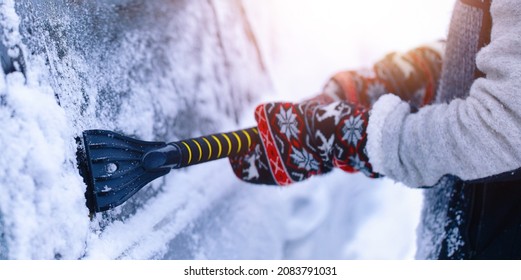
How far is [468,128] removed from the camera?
1.86 ft

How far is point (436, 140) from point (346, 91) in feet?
1.19

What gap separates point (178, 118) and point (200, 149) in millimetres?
180

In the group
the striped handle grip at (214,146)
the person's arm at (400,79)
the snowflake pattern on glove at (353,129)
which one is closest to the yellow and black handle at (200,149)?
the striped handle grip at (214,146)

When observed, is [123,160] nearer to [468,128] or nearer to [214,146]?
[214,146]

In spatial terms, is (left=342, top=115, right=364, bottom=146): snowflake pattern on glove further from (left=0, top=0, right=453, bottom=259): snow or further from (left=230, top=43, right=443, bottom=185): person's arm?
(left=0, top=0, right=453, bottom=259): snow

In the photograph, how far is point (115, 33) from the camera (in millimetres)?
648

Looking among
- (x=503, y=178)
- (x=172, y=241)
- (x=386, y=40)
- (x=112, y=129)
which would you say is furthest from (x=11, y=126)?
(x=386, y=40)

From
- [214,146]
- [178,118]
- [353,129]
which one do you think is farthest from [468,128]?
Result: [178,118]

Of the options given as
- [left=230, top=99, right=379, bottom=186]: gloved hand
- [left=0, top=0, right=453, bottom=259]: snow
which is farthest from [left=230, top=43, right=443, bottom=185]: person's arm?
[left=0, top=0, right=453, bottom=259]: snow

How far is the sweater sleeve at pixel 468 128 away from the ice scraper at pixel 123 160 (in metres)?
0.27

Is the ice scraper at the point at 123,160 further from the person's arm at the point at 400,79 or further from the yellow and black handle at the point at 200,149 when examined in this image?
the person's arm at the point at 400,79

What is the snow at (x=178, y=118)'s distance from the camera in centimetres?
45

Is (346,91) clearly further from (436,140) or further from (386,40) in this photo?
(386,40)

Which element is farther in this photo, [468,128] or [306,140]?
[306,140]
